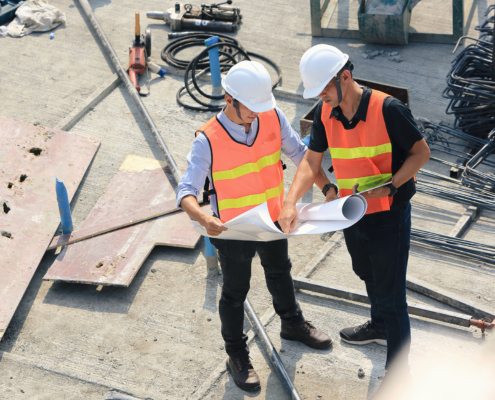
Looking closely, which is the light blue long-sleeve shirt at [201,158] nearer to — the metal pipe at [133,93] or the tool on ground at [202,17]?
the metal pipe at [133,93]

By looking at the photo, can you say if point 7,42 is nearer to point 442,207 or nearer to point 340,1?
point 340,1

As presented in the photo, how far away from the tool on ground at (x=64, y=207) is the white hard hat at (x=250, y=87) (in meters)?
2.60

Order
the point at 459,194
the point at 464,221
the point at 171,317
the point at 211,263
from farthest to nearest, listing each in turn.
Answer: the point at 459,194 < the point at 464,221 < the point at 211,263 < the point at 171,317

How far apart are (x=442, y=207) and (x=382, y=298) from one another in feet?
8.71

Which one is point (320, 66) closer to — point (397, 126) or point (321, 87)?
point (321, 87)

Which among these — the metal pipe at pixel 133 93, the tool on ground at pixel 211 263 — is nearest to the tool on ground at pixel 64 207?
the metal pipe at pixel 133 93

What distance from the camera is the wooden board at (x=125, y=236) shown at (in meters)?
4.96

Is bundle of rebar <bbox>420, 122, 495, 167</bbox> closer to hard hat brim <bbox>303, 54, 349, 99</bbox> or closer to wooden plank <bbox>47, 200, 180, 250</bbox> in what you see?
wooden plank <bbox>47, 200, 180, 250</bbox>

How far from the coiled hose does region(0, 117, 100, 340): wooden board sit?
170 centimetres

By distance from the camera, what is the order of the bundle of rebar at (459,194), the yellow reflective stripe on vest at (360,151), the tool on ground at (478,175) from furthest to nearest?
the tool on ground at (478,175)
the bundle of rebar at (459,194)
the yellow reflective stripe on vest at (360,151)

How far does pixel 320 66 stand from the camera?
314cm

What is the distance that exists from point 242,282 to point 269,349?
73 cm

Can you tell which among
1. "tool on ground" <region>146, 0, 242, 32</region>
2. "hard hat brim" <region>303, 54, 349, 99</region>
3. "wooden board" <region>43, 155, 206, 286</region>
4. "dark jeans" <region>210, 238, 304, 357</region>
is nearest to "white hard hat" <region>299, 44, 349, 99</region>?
"hard hat brim" <region>303, 54, 349, 99</region>

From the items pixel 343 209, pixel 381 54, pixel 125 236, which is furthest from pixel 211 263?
A: pixel 381 54
